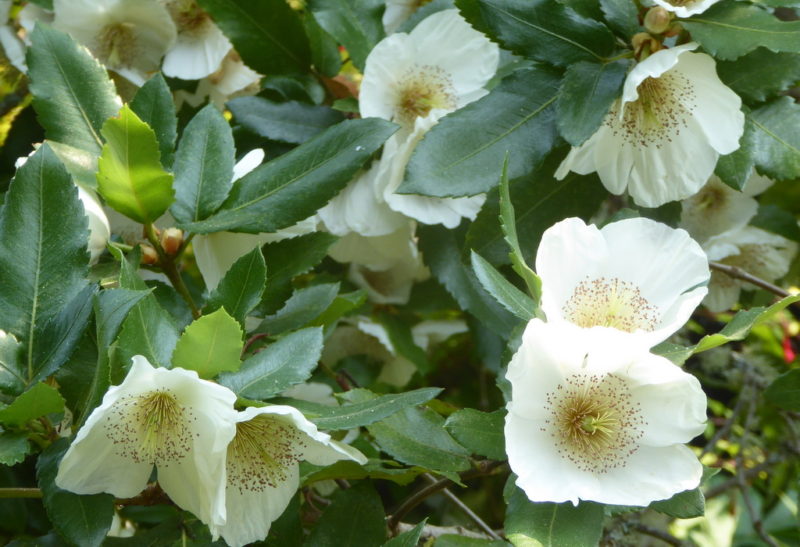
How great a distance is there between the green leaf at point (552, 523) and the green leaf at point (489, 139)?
0.36 metres

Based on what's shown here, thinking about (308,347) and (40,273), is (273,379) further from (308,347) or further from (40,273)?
(40,273)

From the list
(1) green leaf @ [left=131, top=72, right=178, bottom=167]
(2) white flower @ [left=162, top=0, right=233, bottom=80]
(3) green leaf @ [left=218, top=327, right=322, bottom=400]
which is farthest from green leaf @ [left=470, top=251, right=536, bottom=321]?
(2) white flower @ [left=162, top=0, right=233, bottom=80]

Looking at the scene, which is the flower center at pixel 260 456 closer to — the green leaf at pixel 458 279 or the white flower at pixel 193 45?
the green leaf at pixel 458 279

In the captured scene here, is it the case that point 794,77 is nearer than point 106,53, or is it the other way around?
point 794,77

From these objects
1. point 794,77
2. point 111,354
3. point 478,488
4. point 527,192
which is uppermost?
point 111,354

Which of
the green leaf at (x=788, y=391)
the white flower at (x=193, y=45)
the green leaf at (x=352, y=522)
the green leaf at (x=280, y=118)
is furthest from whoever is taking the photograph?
the white flower at (x=193, y=45)

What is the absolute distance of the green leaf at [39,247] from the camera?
3.05 feet

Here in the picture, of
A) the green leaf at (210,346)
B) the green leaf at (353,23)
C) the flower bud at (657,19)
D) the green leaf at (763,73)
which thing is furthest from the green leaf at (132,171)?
the green leaf at (763,73)

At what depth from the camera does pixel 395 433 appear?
1.04 m

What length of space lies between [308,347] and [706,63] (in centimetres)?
56

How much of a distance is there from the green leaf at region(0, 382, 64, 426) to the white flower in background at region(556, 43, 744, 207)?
63cm

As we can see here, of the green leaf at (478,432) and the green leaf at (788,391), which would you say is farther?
the green leaf at (788,391)

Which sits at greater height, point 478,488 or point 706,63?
point 706,63

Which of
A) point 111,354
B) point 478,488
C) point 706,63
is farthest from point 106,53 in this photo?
point 478,488
